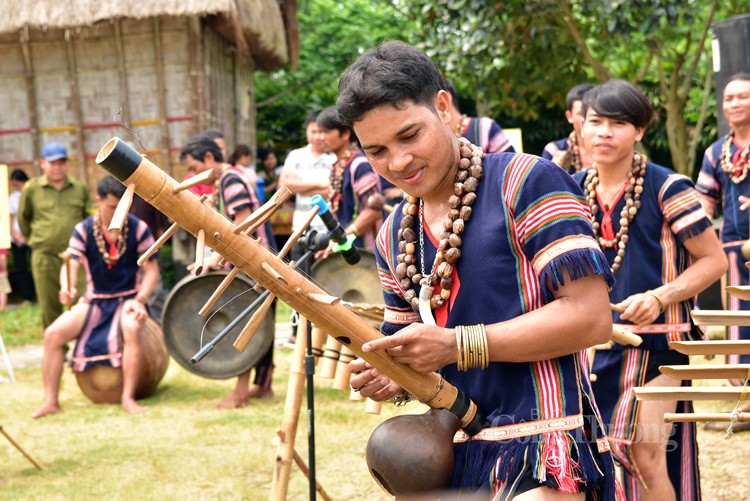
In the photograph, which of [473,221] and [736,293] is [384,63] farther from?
[736,293]

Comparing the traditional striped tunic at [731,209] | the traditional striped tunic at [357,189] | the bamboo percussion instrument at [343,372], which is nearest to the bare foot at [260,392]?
the traditional striped tunic at [357,189]

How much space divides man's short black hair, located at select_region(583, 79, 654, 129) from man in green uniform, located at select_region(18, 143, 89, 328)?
7647 mm

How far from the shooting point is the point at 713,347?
2645 millimetres

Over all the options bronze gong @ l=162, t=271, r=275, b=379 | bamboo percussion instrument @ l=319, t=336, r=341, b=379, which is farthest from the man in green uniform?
bamboo percussion instrument @ l=319, t=336, r=341, b=379

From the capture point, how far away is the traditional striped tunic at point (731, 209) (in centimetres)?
631

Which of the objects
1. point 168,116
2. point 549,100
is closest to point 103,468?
point 168,116

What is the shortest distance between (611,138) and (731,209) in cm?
277

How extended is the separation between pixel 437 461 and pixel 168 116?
1127 cm

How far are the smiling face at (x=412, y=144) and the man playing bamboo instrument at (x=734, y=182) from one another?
13.5ft

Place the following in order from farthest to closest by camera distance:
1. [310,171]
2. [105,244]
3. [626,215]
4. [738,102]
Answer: [310,171]
[105,244]
[738,102]
[626,215]

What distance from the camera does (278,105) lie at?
2072 cm

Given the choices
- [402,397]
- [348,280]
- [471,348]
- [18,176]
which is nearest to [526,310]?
[471,348]

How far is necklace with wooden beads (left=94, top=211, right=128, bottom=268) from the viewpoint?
7.93m

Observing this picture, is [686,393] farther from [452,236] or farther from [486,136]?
[486,136]
